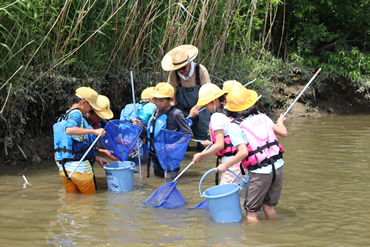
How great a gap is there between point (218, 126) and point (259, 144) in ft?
1.86

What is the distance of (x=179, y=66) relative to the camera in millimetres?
6031

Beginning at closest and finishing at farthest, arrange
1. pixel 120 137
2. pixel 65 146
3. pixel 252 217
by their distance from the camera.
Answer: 1. pixel 252 217
2. pixel 65 146
3. pixel 120 137

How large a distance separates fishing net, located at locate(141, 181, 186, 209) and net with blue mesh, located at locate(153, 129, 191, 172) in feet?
3.14

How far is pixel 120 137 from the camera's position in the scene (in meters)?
5.21

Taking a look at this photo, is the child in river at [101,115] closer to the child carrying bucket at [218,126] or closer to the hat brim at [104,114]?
the hat brim at [104,114]

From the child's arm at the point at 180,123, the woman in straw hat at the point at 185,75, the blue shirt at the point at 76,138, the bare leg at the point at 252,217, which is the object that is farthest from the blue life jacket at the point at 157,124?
the bare leg at the point at 252,217

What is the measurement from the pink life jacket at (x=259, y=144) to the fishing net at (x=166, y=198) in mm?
974

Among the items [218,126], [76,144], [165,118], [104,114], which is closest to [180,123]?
[165,118]

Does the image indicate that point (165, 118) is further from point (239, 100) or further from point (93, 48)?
point (93, 48)

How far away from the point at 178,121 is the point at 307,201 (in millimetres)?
1978

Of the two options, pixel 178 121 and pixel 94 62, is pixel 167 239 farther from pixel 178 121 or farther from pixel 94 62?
pixel 94 62

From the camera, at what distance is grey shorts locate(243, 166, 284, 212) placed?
3.60m

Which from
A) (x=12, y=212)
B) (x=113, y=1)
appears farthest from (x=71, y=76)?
(x=12, y=212)

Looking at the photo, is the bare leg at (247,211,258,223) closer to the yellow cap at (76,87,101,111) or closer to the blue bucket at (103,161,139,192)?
the blue bucket at (103,161,139,192)
